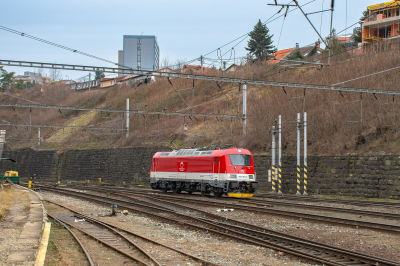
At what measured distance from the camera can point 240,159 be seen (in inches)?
942

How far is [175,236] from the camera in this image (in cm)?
1276

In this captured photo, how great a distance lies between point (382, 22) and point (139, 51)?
4008 inches

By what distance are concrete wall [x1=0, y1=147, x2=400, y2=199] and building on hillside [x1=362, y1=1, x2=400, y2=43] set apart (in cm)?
3155

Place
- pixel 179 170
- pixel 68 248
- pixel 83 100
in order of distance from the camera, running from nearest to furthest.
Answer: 1. pixel 68 248
2. pixel 179 170
3. pixel 83 100

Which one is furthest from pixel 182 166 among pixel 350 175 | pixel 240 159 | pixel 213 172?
pixel 350 175

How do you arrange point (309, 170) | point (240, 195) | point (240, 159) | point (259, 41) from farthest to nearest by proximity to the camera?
point (259, 41) → point (309, 170) → point (240, 159) → point (240, 195)

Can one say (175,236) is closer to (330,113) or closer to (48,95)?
(330,113)

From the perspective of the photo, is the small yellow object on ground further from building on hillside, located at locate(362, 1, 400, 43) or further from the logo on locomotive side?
building on hillside, located at locate(362, 1, 400, 43)

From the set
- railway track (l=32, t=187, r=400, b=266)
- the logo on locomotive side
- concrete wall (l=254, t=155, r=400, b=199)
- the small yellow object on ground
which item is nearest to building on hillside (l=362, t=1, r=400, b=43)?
concrete wall (l=254, t=155, r=400, b=199)

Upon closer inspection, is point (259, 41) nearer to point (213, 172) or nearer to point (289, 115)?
point (289, 115)

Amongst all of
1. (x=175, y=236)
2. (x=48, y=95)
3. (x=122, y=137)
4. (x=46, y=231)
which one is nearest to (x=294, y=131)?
(x=175, y=236)

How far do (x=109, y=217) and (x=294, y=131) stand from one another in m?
19.0

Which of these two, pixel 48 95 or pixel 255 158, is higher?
pixel 48 95

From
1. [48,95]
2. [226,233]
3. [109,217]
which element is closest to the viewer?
[226,233]
